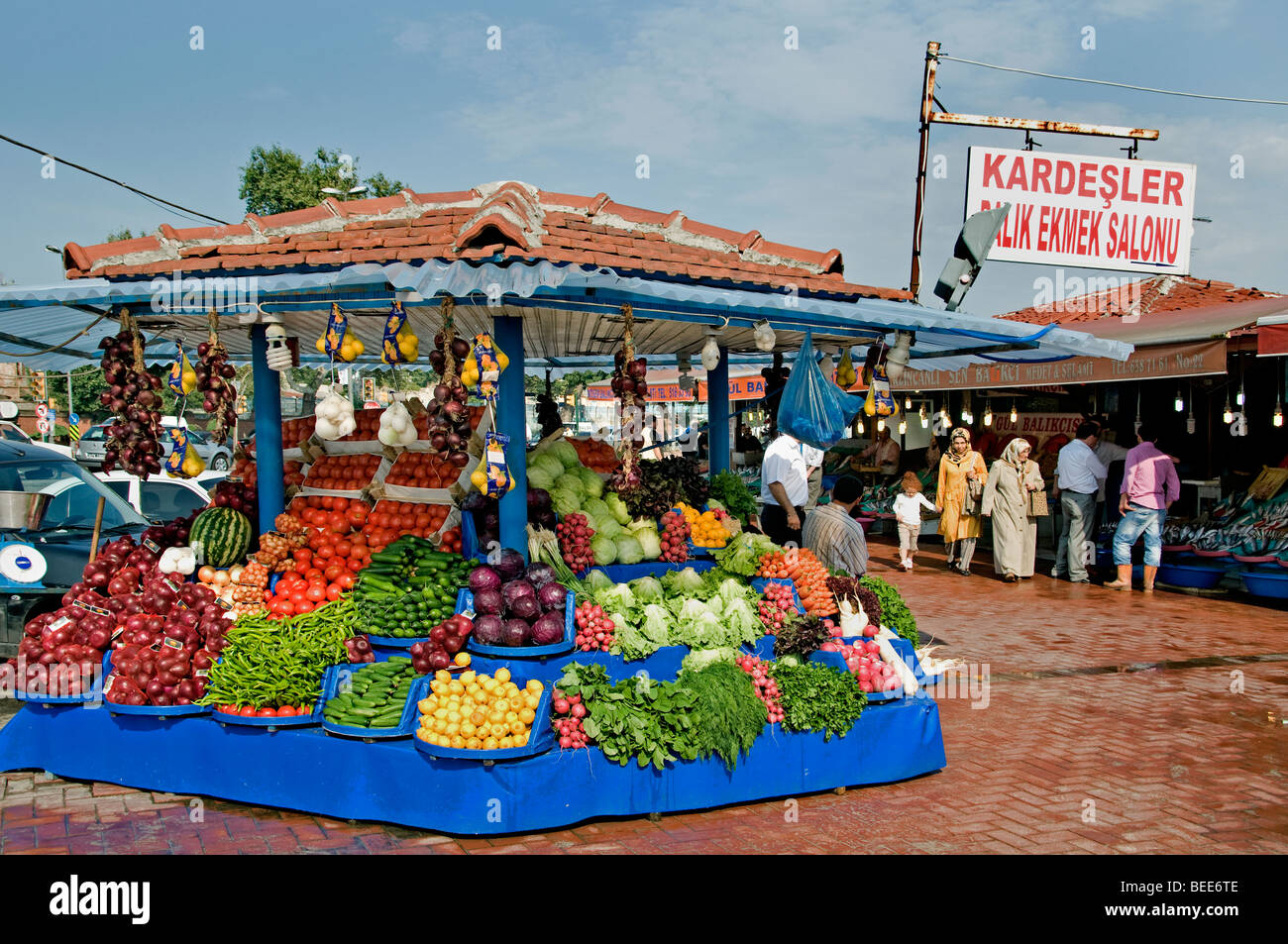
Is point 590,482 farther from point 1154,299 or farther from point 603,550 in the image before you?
point 1154,299

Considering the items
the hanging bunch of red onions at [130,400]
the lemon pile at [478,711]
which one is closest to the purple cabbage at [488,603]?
the lemon pile at [478,711]

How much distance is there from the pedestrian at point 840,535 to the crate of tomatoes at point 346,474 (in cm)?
349

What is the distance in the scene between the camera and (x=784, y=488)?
8.65 meters

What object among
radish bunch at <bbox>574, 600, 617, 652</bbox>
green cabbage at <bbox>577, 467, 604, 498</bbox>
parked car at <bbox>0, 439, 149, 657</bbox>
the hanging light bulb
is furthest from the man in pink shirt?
parked car at <bbox>0, 439, 149, 657</bbox>

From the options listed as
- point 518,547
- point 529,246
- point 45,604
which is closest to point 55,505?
point 45,604

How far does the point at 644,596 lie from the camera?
5.72 meters

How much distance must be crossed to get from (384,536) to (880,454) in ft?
40.7

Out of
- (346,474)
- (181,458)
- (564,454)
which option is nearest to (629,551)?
(564,454)

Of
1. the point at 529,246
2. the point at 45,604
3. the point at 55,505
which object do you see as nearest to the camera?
the point at 529,246

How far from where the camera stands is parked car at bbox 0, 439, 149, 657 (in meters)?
7.25

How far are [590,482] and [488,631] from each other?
2.17m

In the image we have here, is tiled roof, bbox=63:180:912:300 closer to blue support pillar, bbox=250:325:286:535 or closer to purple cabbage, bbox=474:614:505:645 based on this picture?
blue support pillar, bbox=250:325:286:535

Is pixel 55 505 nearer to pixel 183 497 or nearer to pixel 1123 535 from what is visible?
pixel 183 497

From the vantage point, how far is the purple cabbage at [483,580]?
209 inches
